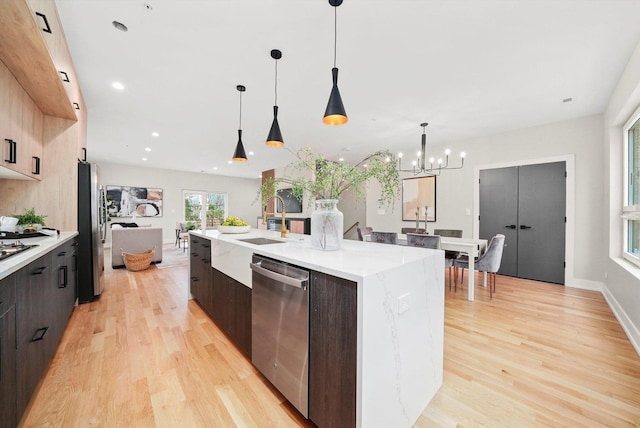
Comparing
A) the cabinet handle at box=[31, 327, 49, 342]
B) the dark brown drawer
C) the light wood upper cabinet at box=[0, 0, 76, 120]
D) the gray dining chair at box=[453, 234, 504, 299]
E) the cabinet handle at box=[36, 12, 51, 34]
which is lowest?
the cabinet handle at box=[31, 327, 49, 342]

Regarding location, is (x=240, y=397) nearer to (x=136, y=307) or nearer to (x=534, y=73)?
(x=136, y=307)

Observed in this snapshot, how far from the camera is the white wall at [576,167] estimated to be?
362cm

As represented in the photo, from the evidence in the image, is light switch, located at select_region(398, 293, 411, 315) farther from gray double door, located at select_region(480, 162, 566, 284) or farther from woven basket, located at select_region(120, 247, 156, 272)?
woven basket, located at select_region(120, 247, 156, 272)

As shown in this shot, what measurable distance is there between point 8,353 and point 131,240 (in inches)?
177

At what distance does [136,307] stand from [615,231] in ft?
18.6

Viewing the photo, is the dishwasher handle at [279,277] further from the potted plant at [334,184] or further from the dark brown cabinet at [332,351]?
the potted plant at [334,184]

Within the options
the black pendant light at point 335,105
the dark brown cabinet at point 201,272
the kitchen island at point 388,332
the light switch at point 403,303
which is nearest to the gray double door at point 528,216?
the kitchen island at point 388,332

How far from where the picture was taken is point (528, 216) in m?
4.20

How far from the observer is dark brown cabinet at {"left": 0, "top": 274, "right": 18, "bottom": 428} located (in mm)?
1052

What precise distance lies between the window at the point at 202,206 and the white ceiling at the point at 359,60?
17.4ft

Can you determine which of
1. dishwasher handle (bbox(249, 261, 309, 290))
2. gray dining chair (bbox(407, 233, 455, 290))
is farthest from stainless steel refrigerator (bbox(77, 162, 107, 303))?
gray dining chair (bbox(407, 233, 455, 290))

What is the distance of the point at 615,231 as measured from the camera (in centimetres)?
298

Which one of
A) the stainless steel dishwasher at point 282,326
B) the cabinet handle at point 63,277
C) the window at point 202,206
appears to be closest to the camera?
the stainless steel dishwasher at point 282,326

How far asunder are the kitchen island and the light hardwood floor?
0.93ft
